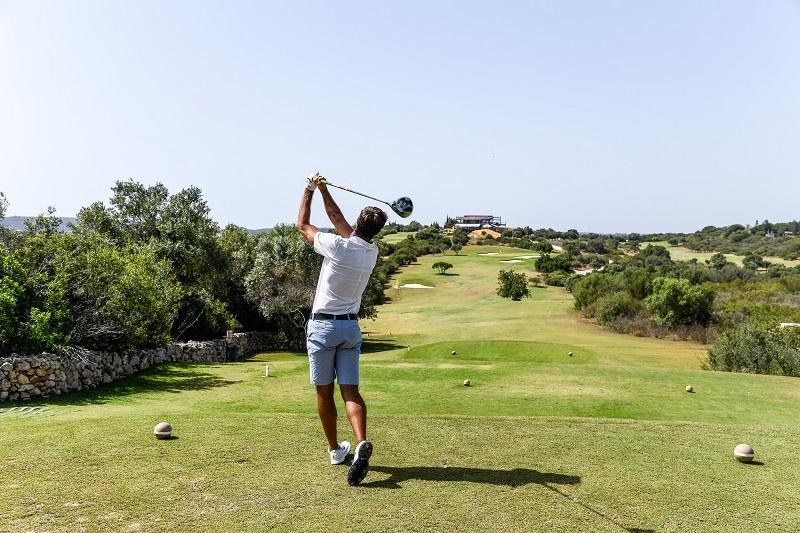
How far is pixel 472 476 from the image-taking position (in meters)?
6.00

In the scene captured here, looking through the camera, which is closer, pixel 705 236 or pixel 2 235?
Answer: pixel 2 235

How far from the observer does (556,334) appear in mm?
42000

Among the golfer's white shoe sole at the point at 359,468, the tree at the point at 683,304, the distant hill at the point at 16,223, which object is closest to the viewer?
the golfer's white shoe sole at the point at 359,468

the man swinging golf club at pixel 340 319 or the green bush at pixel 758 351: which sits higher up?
the man swinging golf club at pixel 340 319

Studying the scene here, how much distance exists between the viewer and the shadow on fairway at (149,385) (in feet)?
47.3

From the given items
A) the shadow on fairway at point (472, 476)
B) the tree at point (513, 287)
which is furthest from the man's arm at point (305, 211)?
the tree at point (513, 287)

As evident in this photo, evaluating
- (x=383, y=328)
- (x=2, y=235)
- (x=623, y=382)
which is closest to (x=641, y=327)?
(x=383, y=328)

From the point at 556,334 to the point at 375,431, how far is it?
3572 centimetres

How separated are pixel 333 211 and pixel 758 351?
22.2m

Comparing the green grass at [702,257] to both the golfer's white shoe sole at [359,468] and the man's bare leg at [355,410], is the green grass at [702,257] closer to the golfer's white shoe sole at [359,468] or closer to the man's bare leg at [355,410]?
the man's bare leg at [355,410]

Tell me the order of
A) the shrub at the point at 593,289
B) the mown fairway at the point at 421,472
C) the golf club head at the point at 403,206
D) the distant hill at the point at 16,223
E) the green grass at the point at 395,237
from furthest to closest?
the green grass at the point at 395,237, the shrub at the point at 593,289, the distant hill at the point at 16,223, the golf club head at the point at 403,206, the mown fairway at the point at 421,472

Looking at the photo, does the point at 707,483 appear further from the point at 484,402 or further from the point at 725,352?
the point at 725,352

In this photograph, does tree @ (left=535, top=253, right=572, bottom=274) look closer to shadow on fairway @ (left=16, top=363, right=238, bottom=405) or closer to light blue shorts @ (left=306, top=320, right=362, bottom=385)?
shadow on fairway @ (left=16, top=363, right=238, bottom=405)

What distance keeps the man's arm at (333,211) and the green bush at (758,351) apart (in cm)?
2101
